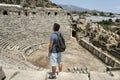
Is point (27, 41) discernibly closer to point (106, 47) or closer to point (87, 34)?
point (106, 47)

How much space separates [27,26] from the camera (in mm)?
20688

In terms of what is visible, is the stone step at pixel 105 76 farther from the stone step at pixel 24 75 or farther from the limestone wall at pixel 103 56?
the limestone wall at pixel 103 56

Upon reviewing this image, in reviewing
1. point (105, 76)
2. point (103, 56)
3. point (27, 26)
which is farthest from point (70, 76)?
point (27, 26)

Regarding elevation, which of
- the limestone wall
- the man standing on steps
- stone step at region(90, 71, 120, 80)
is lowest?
the limestone wall

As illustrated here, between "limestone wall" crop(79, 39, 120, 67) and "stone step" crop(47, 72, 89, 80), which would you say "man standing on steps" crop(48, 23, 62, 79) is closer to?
"stone step" crop(47, 72, 89, 80)

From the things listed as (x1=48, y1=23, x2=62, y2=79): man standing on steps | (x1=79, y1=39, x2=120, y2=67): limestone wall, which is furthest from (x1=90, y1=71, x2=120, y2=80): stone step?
(x1=79, y1=39, x2=120, y2=67): limestone wall

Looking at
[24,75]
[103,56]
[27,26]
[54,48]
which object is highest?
[54,48]

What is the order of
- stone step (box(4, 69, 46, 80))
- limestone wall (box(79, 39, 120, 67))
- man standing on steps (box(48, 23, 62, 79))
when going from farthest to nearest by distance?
limestone wall (box(79, 39, 120, 67)) < man standing on steps (box(48, 23, 62, 79)) < stone step (box(4, 69, 46, 80))

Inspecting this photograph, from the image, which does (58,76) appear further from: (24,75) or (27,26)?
(27,26)

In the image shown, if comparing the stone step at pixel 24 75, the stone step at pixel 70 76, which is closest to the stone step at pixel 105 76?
the stone step at pixel 70 76

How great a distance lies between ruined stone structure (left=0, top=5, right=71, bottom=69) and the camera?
1824 cm

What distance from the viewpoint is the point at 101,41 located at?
23.2 meters

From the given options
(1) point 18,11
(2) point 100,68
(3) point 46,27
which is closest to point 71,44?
(3) point 46,27

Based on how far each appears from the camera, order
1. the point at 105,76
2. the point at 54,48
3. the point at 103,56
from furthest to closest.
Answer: the point at 103,56 < the point at 54,48 < the point at 105,76
